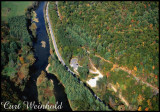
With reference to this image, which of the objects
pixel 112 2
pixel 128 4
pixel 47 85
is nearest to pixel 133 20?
pixel 128 4

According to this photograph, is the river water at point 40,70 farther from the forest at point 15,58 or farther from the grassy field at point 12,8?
the grassy field at point 12,8

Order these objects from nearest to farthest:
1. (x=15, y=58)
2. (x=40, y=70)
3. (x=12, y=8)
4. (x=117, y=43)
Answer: (x=40, y=70) < (x=117, y=43) < (x=15, y=58) < (x=12, y=8)

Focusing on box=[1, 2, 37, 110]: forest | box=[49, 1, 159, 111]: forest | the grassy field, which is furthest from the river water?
the grassy field

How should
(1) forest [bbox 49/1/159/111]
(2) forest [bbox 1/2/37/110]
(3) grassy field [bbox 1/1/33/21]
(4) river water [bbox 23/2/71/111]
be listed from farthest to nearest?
1. (3) grassy field [bbox 1/1/33/21]
2. (4) river water [bbox 23/2/71/111]
3. (1) forest [bbox 49/1/159/111]
4. (2) forest [bbox 1/2/37/110]

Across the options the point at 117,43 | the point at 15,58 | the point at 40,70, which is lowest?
the point at 40,70

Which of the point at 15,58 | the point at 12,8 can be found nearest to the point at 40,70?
the point at 15,58

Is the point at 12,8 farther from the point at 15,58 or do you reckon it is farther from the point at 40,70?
the point at 40,70

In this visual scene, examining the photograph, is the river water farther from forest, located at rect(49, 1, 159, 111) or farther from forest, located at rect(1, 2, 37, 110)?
forest, located at rect(49, 1, 159, 111)
